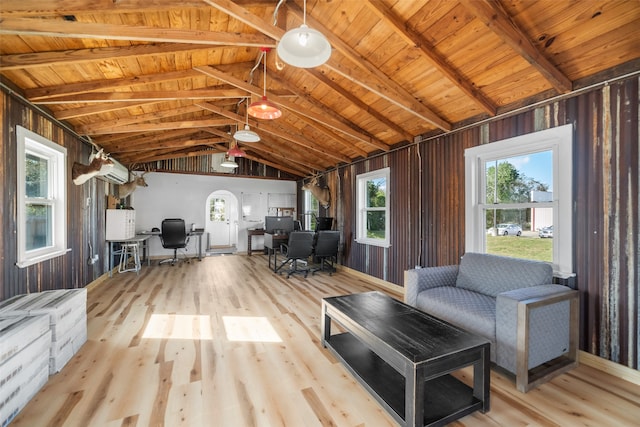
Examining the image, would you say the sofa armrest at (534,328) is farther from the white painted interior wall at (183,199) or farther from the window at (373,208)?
the white painted interior wall at (183,199)

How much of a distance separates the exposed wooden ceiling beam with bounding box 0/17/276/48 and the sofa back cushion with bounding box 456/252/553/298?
124 inches

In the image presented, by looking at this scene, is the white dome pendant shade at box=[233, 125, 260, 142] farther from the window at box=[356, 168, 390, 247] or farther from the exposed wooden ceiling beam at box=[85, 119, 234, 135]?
the window at box=[356, 168, 390, 247]

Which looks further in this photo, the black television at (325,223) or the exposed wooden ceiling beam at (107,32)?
the black television at (325,223)

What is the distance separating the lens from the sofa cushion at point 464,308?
211 centimetres

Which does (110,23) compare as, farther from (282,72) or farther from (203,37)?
(282,72)

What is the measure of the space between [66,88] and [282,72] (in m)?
2.39

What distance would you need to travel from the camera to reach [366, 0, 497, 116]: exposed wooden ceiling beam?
2133 millimetres

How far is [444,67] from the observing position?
8.30ft


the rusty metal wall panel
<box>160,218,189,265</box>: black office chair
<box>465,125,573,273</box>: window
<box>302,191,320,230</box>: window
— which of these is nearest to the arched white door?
<box>302,191,320,230</box>: window

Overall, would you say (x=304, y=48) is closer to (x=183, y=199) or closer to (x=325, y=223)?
(x=325, y=223)

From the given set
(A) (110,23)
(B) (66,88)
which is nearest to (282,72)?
(A) (110,23)

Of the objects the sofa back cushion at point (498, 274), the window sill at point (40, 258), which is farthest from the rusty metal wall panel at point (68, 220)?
the sofa back cushion at point (498, 274)

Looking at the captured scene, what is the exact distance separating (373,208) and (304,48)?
3863mm

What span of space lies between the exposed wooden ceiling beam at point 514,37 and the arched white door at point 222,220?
8018 mm
